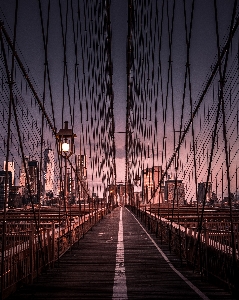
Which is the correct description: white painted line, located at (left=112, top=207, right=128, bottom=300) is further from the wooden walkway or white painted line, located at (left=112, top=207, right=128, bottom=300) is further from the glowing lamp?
the glowing lamp

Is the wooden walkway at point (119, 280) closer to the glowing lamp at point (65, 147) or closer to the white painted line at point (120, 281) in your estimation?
the white painted line at point (120, 281)

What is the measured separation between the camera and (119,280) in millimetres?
6535

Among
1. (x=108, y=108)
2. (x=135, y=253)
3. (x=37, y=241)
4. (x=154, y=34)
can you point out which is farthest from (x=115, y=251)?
(x=108, y=108)

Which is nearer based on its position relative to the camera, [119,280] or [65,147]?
[119,280]

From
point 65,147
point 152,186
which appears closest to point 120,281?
point 65,147

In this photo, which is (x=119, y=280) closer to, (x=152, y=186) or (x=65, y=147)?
(x=65, y=147)

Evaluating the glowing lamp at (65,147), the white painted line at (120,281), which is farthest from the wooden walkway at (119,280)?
the glowing lamp at (65,147)

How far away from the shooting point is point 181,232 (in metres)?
8.85

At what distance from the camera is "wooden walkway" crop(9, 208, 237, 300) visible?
546 cm

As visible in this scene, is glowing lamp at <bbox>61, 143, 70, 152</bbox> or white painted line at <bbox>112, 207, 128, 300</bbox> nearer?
white painted line at <bbox>112, 207, 128, 300</bbox>

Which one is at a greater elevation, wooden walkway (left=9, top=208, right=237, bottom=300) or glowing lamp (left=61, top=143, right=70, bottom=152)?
glowing lamp (left=61, top=143, right=70, bottom=152)

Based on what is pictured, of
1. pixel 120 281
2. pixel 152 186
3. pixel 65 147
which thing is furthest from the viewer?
pixel 152 186

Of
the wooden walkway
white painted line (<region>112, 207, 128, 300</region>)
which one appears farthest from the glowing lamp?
white painted line (<region>112, 207, 128, 300</region>)

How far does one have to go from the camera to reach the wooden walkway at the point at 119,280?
5465 millimetres
